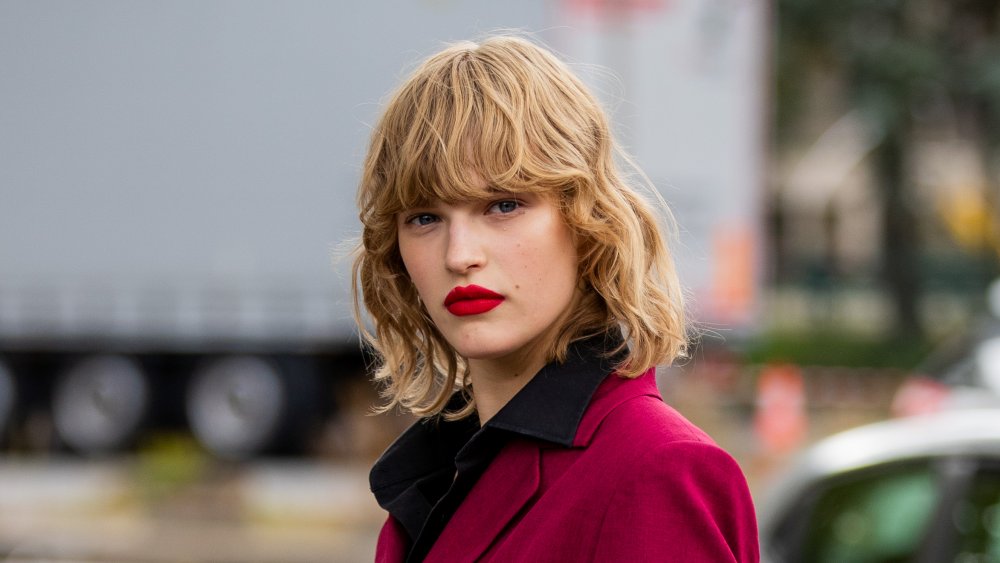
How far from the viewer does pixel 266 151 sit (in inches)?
464

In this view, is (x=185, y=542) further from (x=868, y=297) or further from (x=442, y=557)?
(x=868, y=297)

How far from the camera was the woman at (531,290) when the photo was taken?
1743 millimetres

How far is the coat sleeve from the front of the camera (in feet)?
5.35

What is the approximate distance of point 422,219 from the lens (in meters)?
1.95

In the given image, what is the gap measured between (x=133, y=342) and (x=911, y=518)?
9285 mm

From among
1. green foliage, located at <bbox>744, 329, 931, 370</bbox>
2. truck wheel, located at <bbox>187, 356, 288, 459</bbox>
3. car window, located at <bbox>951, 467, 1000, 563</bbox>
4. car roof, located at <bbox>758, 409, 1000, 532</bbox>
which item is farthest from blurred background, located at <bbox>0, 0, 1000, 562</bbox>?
green foliage, located at <bbox>744, 329, 931, 370</bbox>

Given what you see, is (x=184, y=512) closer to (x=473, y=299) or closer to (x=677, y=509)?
(x=473, y=299)

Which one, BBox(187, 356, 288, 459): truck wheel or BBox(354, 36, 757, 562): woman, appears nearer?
BBox(354, 36, 757, 562): woman

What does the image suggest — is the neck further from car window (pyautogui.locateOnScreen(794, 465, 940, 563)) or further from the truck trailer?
the truck trailer

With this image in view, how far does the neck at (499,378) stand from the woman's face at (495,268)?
4cm

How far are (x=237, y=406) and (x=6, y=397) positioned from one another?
2014 mm

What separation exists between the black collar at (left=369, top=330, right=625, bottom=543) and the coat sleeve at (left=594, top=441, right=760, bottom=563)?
174 millimetres

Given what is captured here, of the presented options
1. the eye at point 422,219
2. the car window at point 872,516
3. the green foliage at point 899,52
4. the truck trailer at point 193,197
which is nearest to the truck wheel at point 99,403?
the truck trailer at point 193,197

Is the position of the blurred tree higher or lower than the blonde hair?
lower
